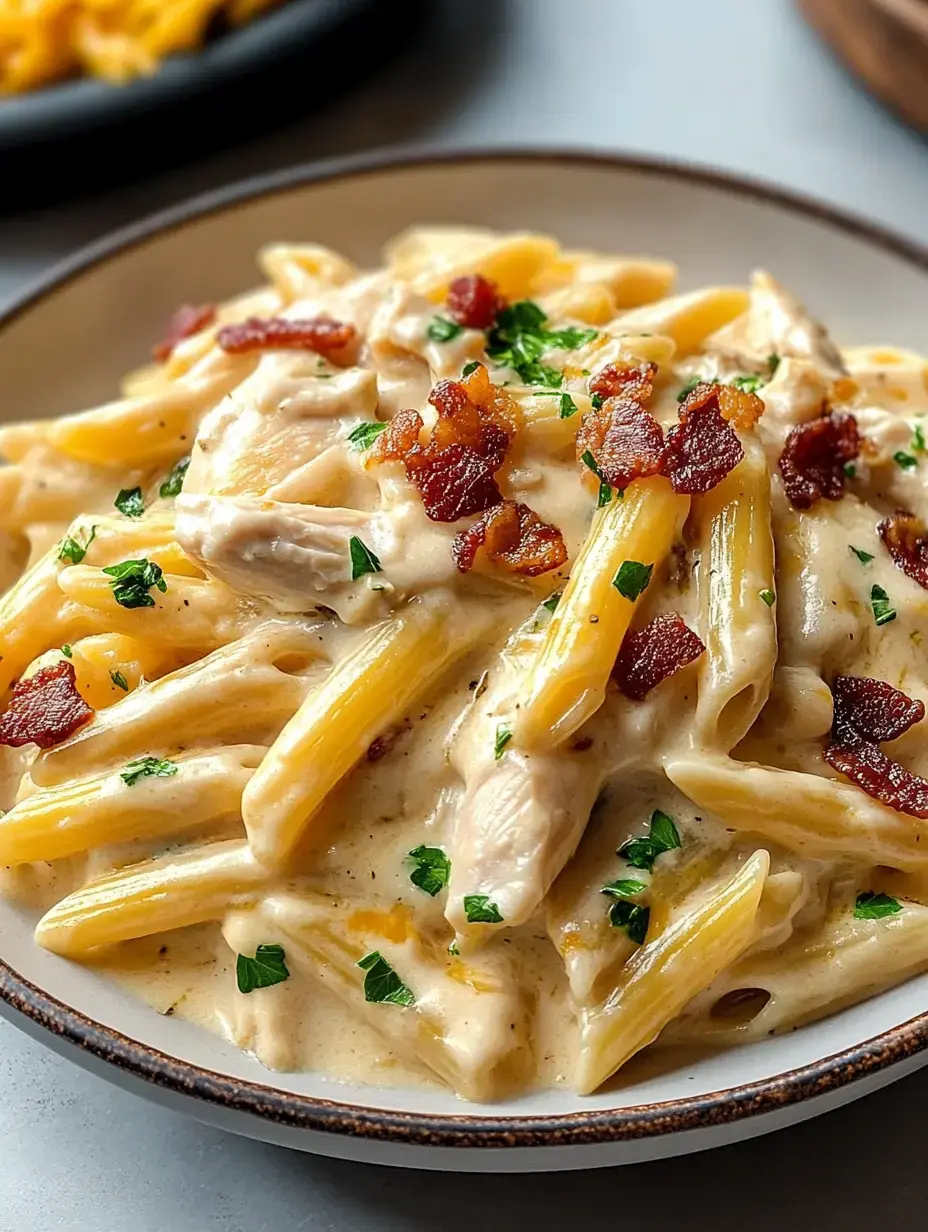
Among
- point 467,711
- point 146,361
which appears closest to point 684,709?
point 467,711

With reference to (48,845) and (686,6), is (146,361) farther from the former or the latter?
(686,6)

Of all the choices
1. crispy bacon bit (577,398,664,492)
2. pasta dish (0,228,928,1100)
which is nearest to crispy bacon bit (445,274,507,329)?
pasta dish (0,228,928,1100)

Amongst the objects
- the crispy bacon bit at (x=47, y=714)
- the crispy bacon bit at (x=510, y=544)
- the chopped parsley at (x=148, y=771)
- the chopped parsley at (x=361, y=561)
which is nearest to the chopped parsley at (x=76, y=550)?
the crispy bacon bit at (x=47, y=714)

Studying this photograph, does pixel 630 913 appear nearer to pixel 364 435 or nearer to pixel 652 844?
pixel 652 844

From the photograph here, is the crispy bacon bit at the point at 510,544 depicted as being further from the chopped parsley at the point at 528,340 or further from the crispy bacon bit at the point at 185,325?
the crispy bacon bit at the point at 185,325

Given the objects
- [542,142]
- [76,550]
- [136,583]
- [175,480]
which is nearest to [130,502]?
[175,480]

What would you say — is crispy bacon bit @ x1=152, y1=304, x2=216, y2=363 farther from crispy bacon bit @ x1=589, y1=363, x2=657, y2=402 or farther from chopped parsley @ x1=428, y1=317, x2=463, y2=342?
crispy bacon bit @ x1=589, y1=363, x2=657, y2=402
